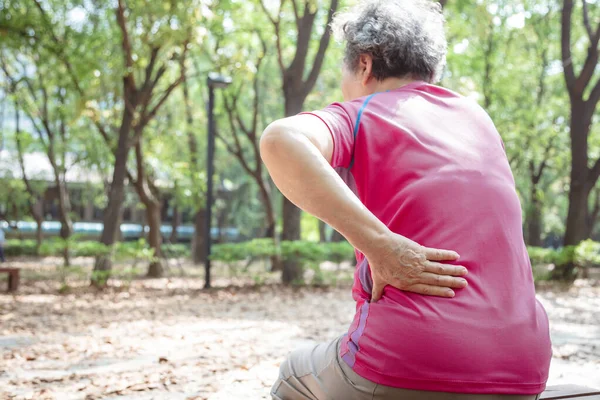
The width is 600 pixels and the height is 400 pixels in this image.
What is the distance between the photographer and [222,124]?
25.3m

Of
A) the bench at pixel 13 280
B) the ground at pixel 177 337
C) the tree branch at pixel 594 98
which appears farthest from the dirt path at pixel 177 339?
the tree branch at pixel 594 98

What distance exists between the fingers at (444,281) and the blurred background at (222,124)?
7.57ft

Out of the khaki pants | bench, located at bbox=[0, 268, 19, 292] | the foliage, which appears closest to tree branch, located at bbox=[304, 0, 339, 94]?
the foliage

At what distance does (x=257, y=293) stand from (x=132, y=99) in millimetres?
5142

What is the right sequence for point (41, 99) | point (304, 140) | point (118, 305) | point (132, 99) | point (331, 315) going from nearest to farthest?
point (304, 140), point (331, 315), point (118, 305), point (132, 99), point (41, 99)

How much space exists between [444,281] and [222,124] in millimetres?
24290

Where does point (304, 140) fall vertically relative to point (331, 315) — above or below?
above

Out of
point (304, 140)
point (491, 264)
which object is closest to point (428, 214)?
point (491, 264)

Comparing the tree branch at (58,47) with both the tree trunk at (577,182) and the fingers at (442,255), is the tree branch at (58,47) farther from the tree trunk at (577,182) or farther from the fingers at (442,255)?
the fingers at (442,255)

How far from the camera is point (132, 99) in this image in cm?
1347

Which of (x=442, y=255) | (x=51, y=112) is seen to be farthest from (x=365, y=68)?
(x=51, y=112)

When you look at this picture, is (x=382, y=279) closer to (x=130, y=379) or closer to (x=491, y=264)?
(x=491, y=264)

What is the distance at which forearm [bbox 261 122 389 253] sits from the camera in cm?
149

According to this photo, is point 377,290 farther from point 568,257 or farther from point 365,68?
point 568,257
